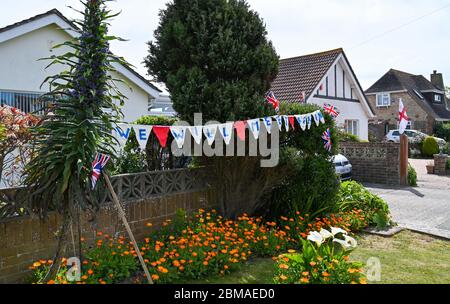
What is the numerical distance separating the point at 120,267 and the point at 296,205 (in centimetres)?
376

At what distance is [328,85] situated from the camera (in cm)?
2003

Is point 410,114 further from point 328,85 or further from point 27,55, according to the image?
point 27,55

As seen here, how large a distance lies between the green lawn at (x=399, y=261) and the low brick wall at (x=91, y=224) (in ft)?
5.10

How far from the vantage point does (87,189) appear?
172 inches

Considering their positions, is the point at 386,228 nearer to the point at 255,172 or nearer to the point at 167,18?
the point at 255,172

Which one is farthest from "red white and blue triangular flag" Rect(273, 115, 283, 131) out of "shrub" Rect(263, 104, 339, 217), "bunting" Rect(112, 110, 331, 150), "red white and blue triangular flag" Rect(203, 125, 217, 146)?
"red white and blue triangular flag" Rect(203, 125, 217, 146)

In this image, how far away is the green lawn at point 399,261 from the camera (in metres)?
5.09

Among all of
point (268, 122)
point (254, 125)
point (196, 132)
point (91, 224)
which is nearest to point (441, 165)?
point (268, 122)

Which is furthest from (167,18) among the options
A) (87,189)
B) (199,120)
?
(87,189)

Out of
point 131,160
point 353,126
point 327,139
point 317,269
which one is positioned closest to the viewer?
point 317,269

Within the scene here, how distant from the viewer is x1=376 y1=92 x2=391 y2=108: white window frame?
3850 centimetres

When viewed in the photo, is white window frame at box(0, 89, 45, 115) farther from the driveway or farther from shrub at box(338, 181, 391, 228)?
the driveway

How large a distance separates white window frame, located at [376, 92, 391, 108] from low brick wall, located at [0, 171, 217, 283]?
36027 mm

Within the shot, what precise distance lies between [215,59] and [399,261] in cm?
438
